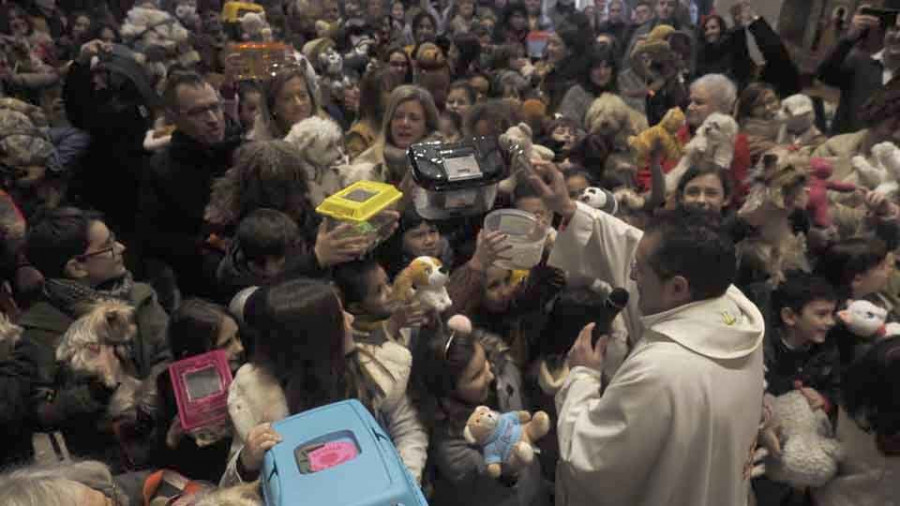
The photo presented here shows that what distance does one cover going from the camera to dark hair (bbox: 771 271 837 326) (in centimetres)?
233

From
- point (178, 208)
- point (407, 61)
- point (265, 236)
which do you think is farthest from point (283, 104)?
point (407, 61)

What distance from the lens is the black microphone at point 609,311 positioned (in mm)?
2002

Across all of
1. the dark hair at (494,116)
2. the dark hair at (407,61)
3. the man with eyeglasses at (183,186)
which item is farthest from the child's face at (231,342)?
the dark hair at (407,61)

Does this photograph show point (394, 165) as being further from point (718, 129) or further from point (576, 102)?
point (576, 102)

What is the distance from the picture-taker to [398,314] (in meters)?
1.98

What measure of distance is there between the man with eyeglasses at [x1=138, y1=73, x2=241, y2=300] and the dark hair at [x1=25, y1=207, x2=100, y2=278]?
1.79ft

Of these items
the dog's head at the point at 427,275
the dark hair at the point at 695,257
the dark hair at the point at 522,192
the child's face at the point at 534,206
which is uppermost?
the dark hair at the point at 695,257

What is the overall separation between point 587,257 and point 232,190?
1358 mm

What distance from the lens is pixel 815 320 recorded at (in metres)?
2.32

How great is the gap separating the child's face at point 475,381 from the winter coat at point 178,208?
134cm

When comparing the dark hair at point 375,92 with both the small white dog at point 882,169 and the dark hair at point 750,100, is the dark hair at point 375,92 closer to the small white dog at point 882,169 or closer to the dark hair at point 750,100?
the dark hair at point 750,100

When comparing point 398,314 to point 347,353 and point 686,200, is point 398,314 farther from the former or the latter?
point 686,200

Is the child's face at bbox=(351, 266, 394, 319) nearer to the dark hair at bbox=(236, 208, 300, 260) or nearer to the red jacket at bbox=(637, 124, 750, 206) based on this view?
the dark hair at bbox=(236, 208, 300, 260)

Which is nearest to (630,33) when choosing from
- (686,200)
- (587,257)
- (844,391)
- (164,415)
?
(686,200)
